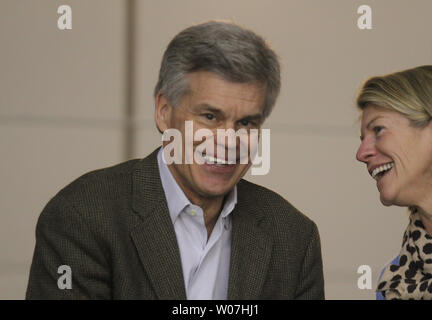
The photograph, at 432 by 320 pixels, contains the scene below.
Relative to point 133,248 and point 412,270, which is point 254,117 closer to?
point 133,248

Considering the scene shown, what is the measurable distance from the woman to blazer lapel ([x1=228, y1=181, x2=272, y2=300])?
38cm

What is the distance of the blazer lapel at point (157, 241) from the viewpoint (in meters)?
1.83

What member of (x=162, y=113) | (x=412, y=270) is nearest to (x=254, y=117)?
(x=162, y=113)

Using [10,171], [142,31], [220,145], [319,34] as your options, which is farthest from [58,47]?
[220,145]

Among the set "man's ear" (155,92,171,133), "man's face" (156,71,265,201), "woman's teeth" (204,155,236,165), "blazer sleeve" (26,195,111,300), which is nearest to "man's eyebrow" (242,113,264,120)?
"man's face" (156,71,265,201)

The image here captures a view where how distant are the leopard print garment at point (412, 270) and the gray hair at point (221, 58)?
637mm

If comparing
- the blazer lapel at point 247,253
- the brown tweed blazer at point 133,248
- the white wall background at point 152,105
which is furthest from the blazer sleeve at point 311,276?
the white wall background at point 152,105

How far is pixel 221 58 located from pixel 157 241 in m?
0.51

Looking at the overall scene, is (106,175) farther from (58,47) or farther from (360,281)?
(360,281)

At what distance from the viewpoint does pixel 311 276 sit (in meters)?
2.07

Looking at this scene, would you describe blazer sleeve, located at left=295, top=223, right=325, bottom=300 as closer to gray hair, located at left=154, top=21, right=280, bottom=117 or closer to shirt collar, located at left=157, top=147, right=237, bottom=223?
shirt collar, located at left=157, top=147, right=237, bottom=223

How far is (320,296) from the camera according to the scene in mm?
2088

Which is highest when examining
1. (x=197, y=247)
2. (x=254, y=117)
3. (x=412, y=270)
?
(x=254, y=117)

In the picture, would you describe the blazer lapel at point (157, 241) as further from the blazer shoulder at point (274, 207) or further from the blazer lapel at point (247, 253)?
the blazer shoulder at point (274, 207)
